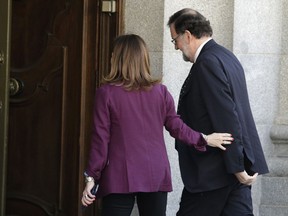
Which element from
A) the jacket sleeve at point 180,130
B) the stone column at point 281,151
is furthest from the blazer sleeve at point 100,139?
the stone column at point 281,151

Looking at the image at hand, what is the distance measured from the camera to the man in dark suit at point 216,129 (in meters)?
4.14

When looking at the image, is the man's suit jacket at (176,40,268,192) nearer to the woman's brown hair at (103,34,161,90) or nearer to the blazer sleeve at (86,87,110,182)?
the woman's brown hair at (103,34,161,90)

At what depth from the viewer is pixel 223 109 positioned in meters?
4.13

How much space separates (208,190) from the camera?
13.8ft

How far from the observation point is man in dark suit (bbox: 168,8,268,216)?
4.14 meters

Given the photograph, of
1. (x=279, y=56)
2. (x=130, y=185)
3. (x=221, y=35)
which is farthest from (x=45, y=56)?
(x=130, y=185)

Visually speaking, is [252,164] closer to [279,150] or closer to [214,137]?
[214,137]

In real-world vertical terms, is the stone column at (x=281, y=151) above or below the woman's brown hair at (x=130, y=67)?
below

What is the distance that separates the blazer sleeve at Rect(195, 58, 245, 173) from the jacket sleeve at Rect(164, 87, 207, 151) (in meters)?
0.11

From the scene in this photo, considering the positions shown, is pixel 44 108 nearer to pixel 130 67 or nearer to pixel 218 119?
pixel 130 67

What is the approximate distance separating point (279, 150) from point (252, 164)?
1642mm

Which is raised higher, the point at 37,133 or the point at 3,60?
the point at 3,60

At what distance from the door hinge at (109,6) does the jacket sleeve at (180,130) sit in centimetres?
162

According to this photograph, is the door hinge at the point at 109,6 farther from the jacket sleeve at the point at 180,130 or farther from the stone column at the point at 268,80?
the jacket sleeve at the point at 180,130
